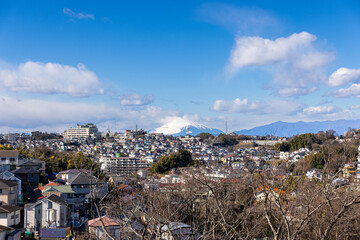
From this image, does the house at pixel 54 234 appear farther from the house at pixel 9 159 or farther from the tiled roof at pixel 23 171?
the house at pixel 9 159

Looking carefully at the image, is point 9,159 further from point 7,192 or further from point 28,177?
point 7,192

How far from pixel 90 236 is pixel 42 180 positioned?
9926 mm

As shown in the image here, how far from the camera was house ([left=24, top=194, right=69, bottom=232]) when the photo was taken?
1157 cm

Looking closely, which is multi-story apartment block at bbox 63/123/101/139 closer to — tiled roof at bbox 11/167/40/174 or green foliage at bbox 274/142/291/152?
green foliage at bbox 274/142/291/152

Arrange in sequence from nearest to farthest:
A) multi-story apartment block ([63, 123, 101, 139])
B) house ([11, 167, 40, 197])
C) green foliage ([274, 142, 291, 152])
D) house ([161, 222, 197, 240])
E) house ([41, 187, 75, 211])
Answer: house ([161, 222, 197, 240])
house ([41, 187, 75, 211])
house ([11, 167, 40, 197])
green foliage ([274, 142, 291, 152])
multi-story apartment block ([63, 123, 101, 139])

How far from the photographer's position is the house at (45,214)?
38.0 ft

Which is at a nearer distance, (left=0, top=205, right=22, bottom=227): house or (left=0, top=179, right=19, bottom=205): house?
(left=0, top=205, right=22, bottom=227): house

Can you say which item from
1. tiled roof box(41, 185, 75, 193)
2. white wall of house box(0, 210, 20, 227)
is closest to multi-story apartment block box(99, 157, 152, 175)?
tiled roof box(41, 185, 75, 193)

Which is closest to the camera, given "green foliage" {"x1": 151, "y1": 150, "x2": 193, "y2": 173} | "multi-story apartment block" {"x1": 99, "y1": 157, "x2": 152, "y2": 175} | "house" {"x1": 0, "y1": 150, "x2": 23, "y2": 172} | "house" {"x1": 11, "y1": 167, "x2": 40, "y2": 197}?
"house" {"x1": 11, "y1": 167, "x2": 40, "y2": 197}

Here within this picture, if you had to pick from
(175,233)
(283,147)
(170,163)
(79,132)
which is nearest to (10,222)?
(175,233)

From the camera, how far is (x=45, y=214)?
1184 cm

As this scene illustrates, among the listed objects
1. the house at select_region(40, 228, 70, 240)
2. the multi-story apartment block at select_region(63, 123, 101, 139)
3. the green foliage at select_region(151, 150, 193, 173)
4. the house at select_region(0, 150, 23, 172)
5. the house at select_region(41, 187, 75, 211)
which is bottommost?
the house at select_region(40, 228, 70, 240)

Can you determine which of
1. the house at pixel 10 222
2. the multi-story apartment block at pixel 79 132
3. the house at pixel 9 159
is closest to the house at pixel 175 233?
the house at pixel 10 222

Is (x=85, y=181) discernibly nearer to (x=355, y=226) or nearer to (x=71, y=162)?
(x=71, y=162)
